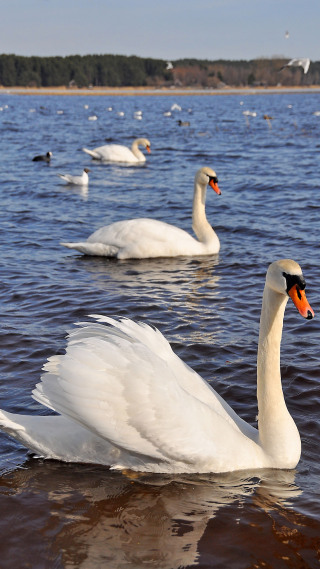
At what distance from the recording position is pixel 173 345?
699 centimetres

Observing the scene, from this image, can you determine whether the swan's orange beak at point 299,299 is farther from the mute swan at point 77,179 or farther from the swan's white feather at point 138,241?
the mute swan at point 77,179

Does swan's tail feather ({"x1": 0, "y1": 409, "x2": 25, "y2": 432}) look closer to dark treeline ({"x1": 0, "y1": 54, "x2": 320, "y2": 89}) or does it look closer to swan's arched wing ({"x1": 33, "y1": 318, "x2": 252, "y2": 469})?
swan's arched wing ({"x1": 33, "y1": 318, "x2": 252, "y2": 469})

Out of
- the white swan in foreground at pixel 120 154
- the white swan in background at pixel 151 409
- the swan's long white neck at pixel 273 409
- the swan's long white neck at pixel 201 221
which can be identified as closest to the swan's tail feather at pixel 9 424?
the white swan in background at pixel 151 409

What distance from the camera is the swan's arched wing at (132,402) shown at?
4312mm

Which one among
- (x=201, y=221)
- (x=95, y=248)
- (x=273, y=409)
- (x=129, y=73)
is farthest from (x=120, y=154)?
(x=129, y=73)

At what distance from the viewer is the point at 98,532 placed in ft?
13.3

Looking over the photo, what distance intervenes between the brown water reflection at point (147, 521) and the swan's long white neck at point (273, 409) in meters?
0.15

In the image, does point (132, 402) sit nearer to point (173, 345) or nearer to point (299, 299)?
point (299, 299)

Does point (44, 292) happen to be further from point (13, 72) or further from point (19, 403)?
point (13, 72)

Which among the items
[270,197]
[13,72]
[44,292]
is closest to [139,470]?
[44,292]

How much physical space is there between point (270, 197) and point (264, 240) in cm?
444

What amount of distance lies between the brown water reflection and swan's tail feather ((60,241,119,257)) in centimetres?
592

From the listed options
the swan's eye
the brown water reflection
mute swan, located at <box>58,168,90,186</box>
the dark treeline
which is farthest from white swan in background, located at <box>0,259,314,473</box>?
the dark treeline

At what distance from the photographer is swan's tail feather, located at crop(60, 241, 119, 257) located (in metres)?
10.5
